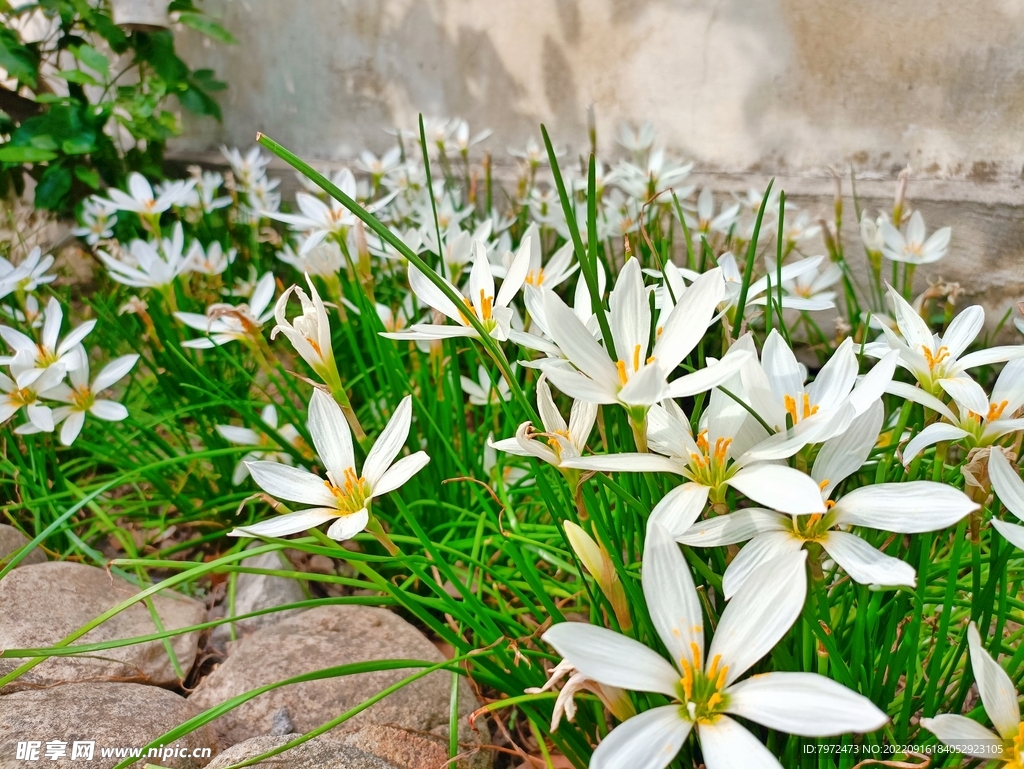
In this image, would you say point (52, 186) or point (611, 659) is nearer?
point (611, 659)

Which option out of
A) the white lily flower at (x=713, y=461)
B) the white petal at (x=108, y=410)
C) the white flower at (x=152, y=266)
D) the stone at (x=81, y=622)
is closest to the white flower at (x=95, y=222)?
the white flower at (x=152, y=266)

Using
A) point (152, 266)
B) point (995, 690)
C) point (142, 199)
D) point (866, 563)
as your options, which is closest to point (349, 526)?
point (866, 563)

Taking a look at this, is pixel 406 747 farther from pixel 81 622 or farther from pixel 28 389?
pixel 28 389

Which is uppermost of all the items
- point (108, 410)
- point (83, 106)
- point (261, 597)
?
point (83, 106)

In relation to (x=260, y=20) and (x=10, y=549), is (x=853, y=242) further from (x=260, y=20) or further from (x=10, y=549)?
(x=260, y=20)

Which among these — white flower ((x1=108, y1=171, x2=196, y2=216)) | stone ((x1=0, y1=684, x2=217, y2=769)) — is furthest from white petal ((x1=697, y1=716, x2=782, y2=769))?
white flower ((x1=108, y1=171, x2=196, y2=216))

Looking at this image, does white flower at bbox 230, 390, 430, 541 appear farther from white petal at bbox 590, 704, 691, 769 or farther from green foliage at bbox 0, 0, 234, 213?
green foliage at bbox 0, 0, 234, 213
